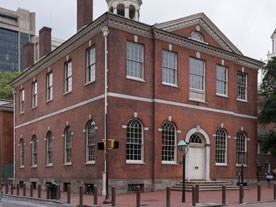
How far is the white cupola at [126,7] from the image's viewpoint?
1191 inches

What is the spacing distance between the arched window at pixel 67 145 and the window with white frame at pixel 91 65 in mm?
4461

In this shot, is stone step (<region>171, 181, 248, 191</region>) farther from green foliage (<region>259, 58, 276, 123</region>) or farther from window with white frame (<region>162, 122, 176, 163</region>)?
green foliage (<region>259, 58, 276, 123</region>)

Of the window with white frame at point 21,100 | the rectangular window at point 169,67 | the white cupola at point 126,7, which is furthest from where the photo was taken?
the window with white frame at point 21,100

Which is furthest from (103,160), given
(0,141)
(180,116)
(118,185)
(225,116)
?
(0,141)

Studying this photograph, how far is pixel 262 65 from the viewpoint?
36.6 m

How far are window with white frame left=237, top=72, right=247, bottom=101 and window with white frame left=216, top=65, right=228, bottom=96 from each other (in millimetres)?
1897

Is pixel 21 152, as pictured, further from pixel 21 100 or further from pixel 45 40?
pixel 45 40

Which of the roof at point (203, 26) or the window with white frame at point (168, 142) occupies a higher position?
the roof at point (203, 26)

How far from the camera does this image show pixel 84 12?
31.8 m

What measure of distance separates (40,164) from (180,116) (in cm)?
1288

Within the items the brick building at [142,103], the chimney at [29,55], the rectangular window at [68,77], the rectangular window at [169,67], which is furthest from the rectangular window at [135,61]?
the chimney at [29,55]

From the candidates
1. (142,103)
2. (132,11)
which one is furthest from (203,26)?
(142,103)

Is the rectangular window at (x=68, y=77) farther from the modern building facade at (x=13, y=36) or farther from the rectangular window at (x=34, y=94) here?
the modern building facade at (x=13, y=36)

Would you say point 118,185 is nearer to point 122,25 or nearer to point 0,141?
point 122,25
